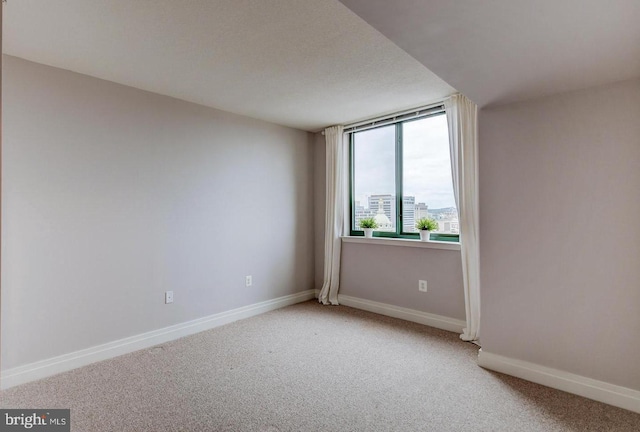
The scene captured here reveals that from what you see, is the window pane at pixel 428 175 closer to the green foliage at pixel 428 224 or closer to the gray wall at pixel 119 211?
the green foliage at pixel 428 224

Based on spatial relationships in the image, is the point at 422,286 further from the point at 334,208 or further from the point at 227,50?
the point at 227,50

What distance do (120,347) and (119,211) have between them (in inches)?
46.6

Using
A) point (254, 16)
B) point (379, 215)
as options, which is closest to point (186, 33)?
point (254, 16)

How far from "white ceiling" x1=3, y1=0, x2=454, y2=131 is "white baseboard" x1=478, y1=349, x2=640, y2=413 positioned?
2.35m

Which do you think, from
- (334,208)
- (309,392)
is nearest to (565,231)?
(309,392)

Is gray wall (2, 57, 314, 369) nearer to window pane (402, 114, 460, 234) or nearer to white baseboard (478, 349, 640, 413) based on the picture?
window pane (402, 114, 460, 234)

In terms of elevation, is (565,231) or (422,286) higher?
(565,231)

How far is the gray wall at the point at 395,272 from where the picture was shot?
3.70 metres

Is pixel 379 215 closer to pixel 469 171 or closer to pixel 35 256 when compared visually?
pixel 469 171

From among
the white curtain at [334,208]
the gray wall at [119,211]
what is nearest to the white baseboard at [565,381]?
the white curtain at [334,208]

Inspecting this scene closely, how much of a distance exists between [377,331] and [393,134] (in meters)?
2.25

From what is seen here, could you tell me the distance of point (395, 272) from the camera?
415cm

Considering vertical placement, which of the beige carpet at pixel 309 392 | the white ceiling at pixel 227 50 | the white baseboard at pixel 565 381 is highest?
the white ceiling at pixel 227 50

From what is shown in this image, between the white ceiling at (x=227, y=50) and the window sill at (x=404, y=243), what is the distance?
1.47 metres
